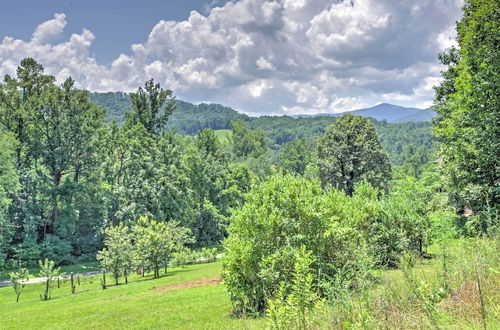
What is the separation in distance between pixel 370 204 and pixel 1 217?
3804 cm

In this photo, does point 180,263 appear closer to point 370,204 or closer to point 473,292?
point 370,204

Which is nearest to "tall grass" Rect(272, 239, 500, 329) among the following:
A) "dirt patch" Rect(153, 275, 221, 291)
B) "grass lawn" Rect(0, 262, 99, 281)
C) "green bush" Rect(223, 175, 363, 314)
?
"green bush" Rect(223, 175, 363, 314)

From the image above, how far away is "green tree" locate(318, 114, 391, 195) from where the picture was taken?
38.9 m

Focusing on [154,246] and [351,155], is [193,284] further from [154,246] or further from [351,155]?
[351,155]

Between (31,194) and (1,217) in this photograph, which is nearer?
(1,217)

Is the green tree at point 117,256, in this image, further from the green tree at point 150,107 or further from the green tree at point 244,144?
the green tree at point 244,144

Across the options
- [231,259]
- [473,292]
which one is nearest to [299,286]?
[473,292]

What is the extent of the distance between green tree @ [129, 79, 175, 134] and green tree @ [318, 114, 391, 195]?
89.9ft

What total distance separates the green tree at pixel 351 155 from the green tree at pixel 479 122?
22186 mm

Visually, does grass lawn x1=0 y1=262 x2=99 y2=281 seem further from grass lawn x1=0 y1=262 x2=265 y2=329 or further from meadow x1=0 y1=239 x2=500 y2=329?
grass lawn x1=0 y1=262 x2=265 y2=329

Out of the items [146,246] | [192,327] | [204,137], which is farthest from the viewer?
[204,137]

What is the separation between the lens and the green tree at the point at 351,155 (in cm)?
3888

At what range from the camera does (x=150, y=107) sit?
176 ft

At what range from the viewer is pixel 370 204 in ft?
56.0
